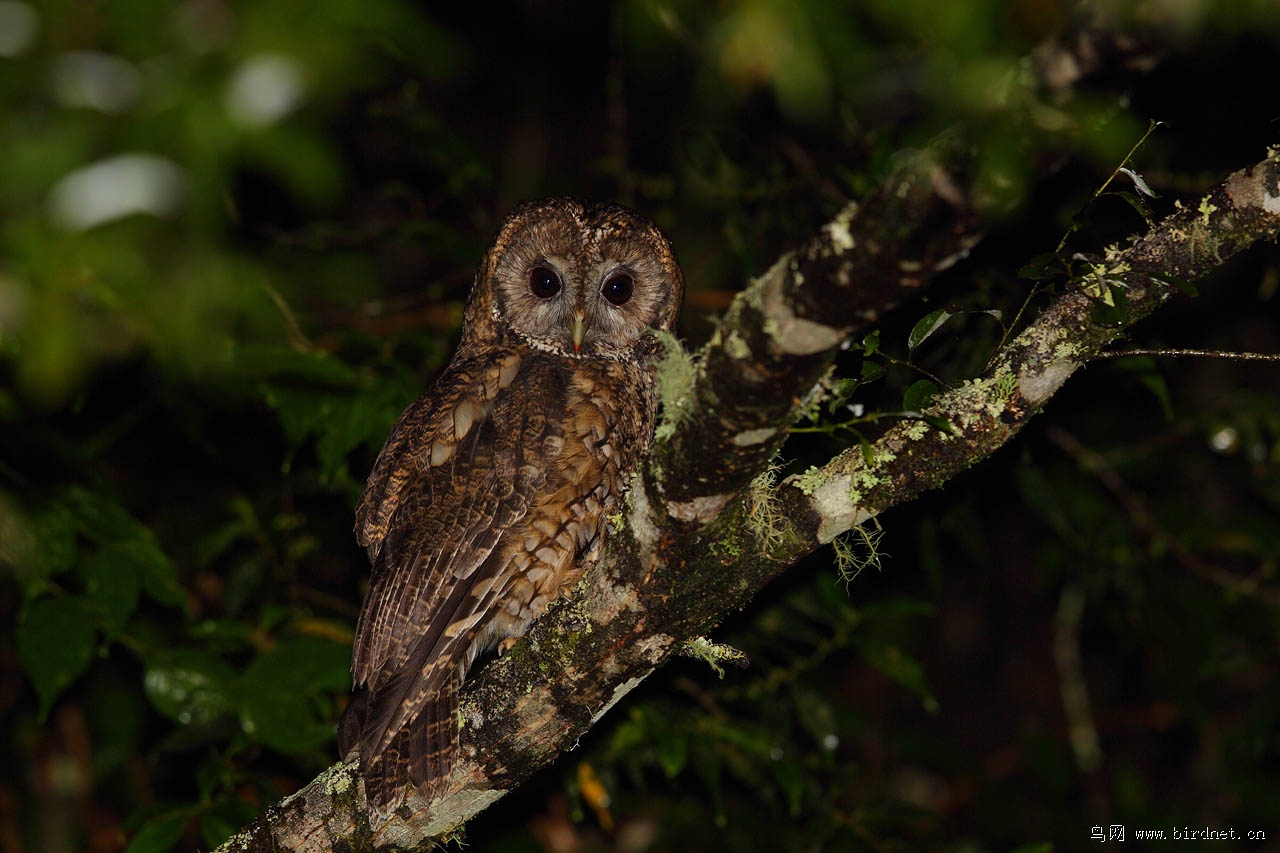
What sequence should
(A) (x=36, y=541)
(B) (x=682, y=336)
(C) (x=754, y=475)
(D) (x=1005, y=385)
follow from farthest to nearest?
(B) (x=682, y=336) < (A) (x=36, y=541) < (D) (x=1005, y=385) < (C) (x=754, y=475)

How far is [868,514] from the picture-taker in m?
1.89

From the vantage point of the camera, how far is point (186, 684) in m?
3.05

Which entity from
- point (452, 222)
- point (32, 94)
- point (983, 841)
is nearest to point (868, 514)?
point (32, 94)

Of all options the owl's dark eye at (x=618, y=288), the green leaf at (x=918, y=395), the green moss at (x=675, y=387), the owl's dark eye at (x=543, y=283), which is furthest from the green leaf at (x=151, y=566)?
the green leaf at (x=918, y=395)

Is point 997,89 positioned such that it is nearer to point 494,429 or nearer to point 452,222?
point 494,429

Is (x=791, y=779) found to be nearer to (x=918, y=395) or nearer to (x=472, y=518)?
(x=472, y=518)

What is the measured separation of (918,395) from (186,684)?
229cm

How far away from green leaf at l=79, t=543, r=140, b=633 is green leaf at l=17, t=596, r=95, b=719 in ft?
0.15

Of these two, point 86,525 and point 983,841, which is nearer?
point 86,525

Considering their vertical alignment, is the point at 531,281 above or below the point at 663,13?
below

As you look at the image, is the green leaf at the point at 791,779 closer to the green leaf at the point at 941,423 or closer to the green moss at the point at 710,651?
the green moss at the point at 710,651

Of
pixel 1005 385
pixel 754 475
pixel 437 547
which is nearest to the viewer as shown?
pixel 754 475

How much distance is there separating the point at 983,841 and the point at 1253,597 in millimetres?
1891

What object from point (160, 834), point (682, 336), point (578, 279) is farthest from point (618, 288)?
point (160, 834)
